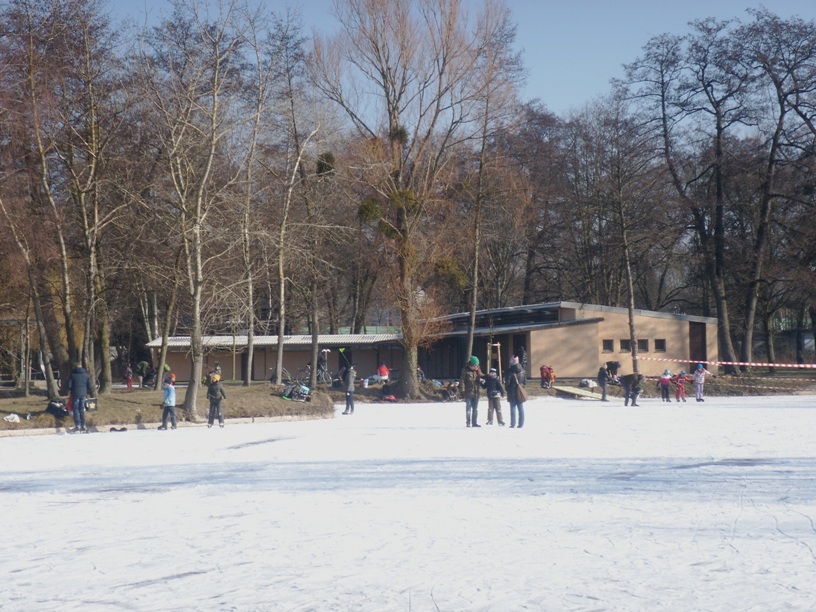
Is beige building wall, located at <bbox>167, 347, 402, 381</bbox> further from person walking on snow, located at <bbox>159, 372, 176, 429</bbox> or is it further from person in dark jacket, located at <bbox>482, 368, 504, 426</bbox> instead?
person in dark jacket, located at <bbox>482, 368, 504, 426</bbox>

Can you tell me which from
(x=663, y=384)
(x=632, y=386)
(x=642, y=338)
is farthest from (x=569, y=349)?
(x=632, y=386)

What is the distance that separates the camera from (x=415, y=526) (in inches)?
355

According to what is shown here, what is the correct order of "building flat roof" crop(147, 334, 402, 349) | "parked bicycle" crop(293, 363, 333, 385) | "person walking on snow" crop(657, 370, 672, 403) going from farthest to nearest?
1. "building flat roof" crop(147, 334, 402, 349)
2. "parked bicycle" crop(293, 363, 333, 385)
3. "person walking on snow" crop(657, 370, 672, 403)

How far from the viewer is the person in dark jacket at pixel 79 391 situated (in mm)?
21469

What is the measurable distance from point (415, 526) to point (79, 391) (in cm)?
1482

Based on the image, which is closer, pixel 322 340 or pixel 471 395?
pixel 471 395

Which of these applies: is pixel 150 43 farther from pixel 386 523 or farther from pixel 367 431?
pixel 386 523

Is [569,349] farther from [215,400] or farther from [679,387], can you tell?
[215,400]

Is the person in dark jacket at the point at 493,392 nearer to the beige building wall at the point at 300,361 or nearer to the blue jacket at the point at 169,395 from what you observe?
the blue jacket at the point at 169,395

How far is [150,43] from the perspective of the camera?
31391 millimetres

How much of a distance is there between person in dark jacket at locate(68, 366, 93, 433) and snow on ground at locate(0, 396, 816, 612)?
447 cm

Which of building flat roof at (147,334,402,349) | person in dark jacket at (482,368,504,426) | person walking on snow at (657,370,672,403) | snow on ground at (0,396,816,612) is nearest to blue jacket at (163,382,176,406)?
snow on ground at (0,396,816,612)

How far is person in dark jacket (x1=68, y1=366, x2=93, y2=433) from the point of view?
21.5 metres

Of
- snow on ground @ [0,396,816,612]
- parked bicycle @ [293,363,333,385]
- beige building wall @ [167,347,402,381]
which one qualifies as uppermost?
beige building wall @ [167,347,402,381]
